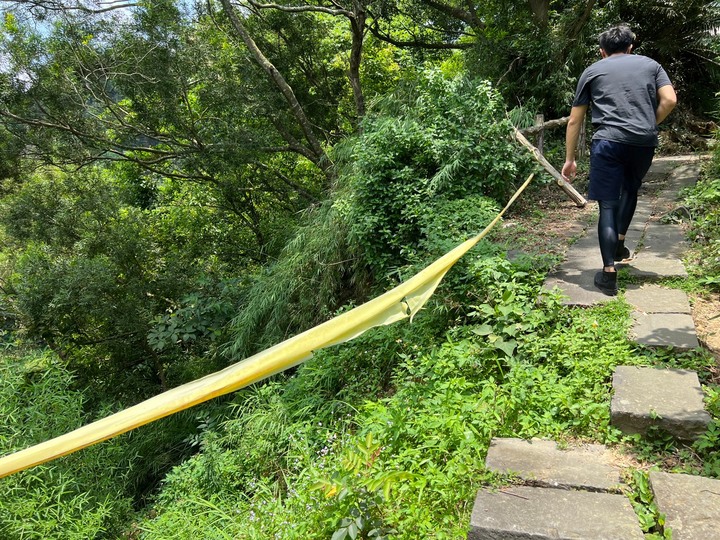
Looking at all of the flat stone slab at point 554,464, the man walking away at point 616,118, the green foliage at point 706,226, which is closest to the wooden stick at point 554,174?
the green foliage at point 706,226

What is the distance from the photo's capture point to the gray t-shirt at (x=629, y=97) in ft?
10.1

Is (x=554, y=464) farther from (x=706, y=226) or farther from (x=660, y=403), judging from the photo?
(x=706, y=226)

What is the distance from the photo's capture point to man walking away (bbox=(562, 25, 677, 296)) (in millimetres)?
3092

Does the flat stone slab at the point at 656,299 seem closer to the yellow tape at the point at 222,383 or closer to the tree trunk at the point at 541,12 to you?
the yellow tape at the point at 222,383

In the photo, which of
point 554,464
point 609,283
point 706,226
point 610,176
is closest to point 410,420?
point 554,464

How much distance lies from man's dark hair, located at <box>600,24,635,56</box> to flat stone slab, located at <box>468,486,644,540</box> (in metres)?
2.78

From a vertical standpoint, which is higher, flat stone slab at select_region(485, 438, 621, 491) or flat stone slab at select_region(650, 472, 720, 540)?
flat stone slab at select_region(650, 472, 720, 540)

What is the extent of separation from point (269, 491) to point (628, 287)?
2.67 m

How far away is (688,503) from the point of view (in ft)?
5.48

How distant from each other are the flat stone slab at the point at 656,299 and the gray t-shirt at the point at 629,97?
37.2 inches

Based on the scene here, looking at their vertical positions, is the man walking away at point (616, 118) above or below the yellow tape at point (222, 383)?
above

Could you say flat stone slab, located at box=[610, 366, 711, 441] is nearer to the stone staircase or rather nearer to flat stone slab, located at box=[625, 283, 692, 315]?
the stone staircase

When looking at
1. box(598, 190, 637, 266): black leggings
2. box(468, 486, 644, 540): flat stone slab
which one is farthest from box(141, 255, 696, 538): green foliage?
box(598, 190, 637, 266): black leggings

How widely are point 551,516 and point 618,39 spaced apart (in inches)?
116
